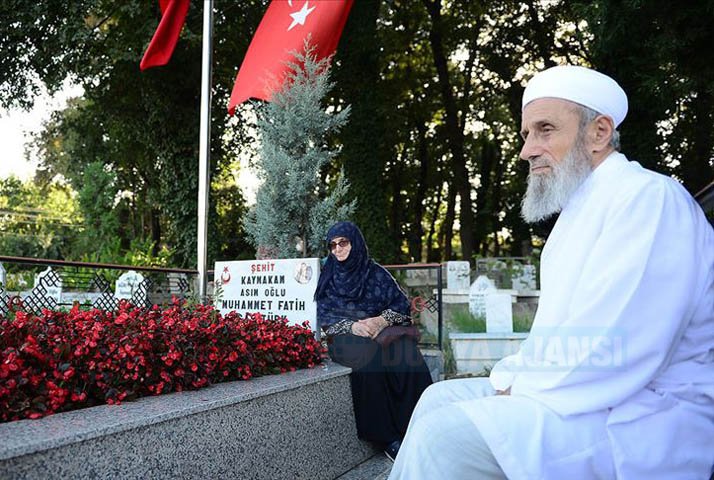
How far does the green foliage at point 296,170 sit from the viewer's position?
23.4ft

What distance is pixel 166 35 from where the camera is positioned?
729 centimetres

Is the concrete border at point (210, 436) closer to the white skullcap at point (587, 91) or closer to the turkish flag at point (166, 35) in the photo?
the white skullcap at point (587, 91)

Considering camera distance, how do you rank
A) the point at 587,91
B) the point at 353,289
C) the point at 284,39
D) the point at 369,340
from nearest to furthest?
the point at 587,91, the point at 369,340, the point at 353,289, the point at 284,39

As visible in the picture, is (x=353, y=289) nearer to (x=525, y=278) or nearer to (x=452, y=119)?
(x=525, y=278)

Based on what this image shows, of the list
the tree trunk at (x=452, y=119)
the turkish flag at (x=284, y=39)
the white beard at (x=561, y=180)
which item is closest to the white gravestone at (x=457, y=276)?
the turkish flag at (x=284, y=39)

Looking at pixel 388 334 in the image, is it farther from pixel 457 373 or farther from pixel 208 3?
pixel 208 3

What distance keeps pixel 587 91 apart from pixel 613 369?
1031mm

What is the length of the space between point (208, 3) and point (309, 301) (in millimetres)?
3940

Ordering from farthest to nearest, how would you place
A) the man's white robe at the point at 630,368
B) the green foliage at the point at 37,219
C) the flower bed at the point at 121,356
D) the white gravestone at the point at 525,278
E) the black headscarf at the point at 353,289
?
the green foliage at the point at 37,219
the white gravestone at the point at 525,278
the black headscarf at the point at 353,289
the flower bed at the point at 121,356
the man's white robe at the point at 630,368

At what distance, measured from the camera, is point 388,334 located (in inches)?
171

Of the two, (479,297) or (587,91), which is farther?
(479,297)

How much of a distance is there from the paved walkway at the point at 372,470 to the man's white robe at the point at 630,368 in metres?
2.13

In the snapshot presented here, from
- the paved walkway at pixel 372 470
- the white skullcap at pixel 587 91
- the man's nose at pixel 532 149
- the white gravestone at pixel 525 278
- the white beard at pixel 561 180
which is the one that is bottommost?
the paved walkway at pixel 372 470

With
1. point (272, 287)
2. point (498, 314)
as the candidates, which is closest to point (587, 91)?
point (272, 287)
